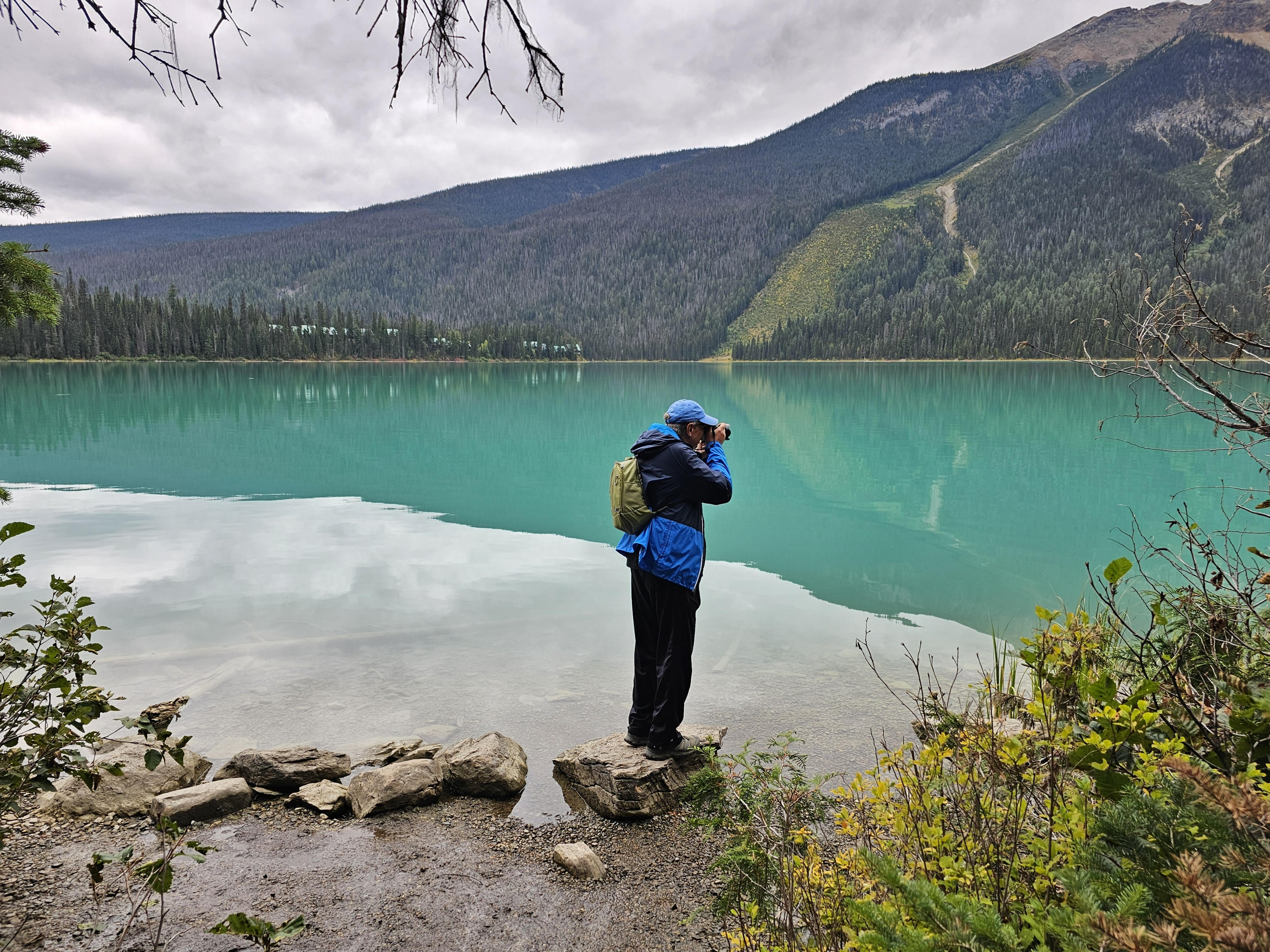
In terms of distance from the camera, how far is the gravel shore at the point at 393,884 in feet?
11.7

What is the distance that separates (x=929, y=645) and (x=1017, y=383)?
68.5 m

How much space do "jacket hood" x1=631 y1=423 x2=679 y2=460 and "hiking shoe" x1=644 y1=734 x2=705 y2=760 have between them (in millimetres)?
2045

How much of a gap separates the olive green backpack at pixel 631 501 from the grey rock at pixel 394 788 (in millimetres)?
2189

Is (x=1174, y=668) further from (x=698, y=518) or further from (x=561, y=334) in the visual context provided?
(x=561, y=334)

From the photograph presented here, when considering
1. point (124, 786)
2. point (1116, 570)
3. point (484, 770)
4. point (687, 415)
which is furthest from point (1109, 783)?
point (124, 786)

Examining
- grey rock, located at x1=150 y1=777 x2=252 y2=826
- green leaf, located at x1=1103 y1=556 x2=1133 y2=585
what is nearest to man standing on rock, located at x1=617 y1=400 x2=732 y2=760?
green leaf, located at x1=1103 y1=556 x2=1133 y2=585

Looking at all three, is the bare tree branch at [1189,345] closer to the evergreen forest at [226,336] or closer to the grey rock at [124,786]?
the grey rock at [124,786]

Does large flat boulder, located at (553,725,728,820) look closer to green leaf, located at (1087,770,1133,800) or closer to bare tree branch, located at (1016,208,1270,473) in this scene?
green leaf, located at (1087,770,1133,800)

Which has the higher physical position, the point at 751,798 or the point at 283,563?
the point at 751,798

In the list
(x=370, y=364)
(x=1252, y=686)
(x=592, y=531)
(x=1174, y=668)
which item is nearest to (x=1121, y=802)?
(x=1174, y=668)

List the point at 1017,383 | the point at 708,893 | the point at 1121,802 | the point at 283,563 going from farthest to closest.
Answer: the point at 1017,383 < the point at 283,563 < the point at 708,893 < the point at 1121,802

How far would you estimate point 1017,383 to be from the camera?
67.9 metres

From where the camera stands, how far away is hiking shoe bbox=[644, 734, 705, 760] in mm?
5133

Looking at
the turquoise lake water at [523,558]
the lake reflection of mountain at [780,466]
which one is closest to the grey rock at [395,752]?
the turquoise lake water at [523,558]
